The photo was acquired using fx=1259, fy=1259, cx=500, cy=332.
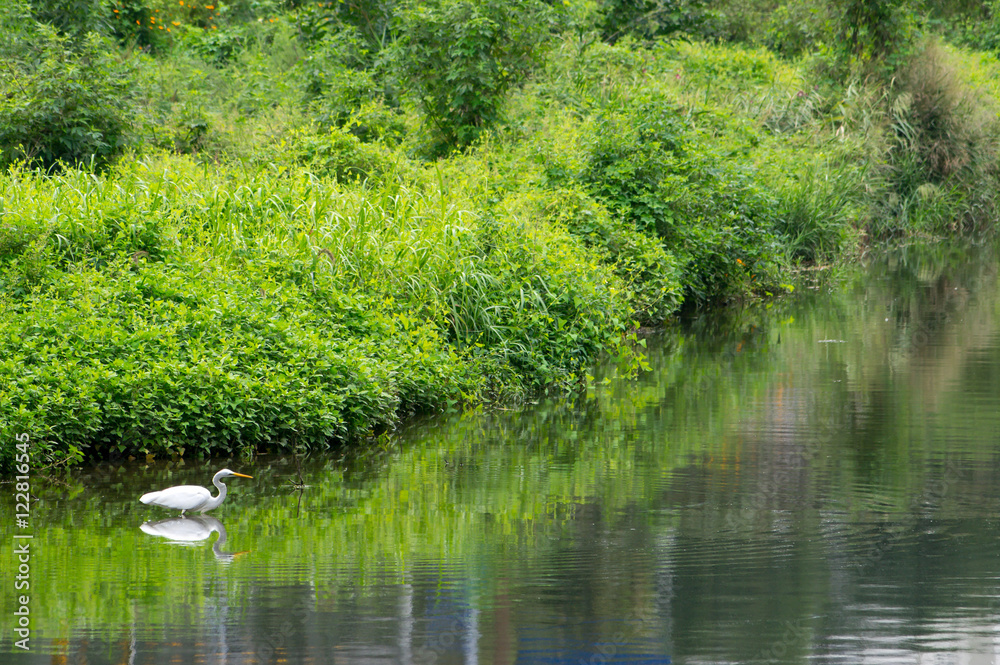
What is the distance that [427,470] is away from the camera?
27.4 ft

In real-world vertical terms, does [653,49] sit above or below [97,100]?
above

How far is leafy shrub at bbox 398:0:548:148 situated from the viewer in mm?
16453

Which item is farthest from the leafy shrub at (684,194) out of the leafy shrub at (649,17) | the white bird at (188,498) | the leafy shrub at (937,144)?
the leafy shrub at (649,17)

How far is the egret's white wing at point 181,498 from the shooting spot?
23.3 feet

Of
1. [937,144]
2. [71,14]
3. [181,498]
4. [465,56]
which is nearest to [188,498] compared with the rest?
[181,498]

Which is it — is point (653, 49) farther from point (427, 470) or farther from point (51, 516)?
point (51, 516)

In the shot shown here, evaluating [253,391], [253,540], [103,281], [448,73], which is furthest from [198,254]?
[448,73]

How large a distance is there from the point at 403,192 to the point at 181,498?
5.73 metres

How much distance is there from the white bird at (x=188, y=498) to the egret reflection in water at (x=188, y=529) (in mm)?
71

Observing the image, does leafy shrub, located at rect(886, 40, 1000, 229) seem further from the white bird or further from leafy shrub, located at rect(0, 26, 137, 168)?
the white bird

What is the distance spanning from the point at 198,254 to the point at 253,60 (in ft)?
42.8

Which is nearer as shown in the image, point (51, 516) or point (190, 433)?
point (51, 516)
